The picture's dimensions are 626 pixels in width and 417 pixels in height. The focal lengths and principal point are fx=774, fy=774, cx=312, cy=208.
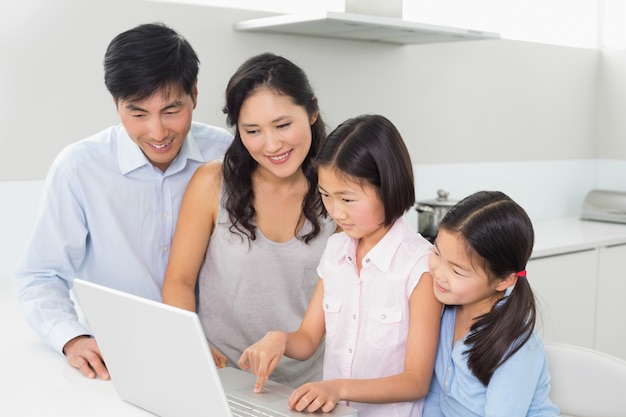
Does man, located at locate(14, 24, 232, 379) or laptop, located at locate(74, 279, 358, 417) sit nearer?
laptop, located at locate(74, 279, 358, 417)

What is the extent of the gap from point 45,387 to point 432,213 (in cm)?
160

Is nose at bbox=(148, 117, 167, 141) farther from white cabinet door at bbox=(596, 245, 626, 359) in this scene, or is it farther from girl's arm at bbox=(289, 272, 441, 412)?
white cabinet door at bbox=(596, 245, 626, 359)

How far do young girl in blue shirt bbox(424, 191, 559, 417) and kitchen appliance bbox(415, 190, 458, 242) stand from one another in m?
1.31

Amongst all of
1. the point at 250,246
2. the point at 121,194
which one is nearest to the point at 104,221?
the point at 121,194

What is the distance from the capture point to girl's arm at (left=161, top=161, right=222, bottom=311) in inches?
61.4

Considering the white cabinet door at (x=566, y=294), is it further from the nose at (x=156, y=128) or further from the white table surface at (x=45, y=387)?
the white table surface at (x=45, y=387)

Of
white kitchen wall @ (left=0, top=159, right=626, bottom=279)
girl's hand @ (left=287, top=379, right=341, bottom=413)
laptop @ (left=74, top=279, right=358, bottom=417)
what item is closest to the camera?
laptop @ (left=74, top=279, right=358, bottom=417)

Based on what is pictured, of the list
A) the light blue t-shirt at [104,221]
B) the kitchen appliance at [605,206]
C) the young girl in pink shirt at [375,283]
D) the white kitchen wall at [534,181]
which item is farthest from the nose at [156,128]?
the kitchen appliance at [605,206]

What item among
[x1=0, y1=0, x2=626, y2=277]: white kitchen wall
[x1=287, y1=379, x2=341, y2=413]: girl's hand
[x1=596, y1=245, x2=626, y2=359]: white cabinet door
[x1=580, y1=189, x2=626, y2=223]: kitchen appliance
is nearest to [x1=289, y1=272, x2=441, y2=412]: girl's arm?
[x1=287, y1=379, x2=341, y2=413]: girl's hand

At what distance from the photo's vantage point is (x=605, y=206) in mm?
3281

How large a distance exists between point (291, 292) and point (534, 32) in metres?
2.31

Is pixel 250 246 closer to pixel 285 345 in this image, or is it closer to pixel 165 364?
pixel 285 345

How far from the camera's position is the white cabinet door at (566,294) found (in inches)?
105

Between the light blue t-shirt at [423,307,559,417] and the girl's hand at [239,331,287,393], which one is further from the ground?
the girl's hand at [239,331,287,393]
